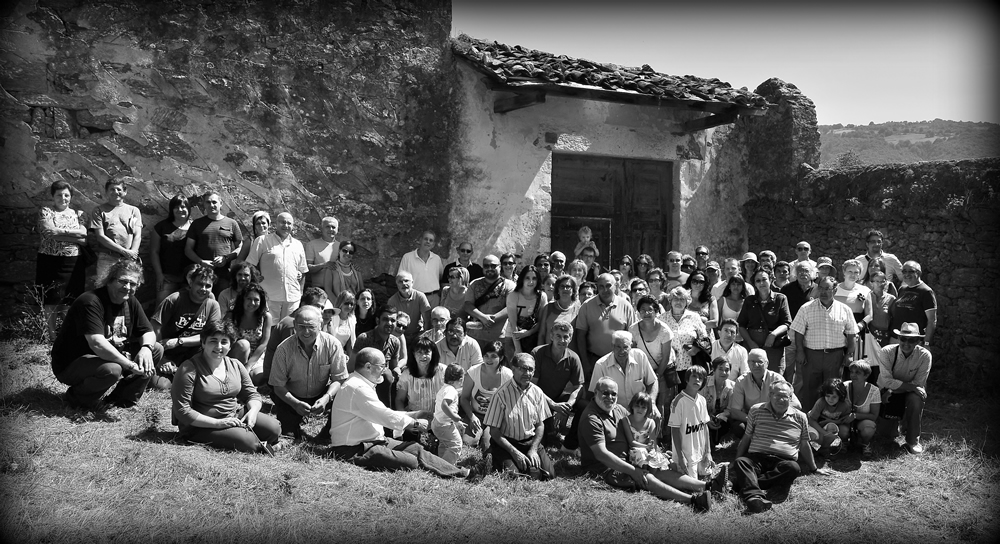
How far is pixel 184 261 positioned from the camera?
7.54 metres

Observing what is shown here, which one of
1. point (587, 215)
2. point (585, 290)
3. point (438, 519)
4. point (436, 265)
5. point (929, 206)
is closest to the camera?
point (438, 519)

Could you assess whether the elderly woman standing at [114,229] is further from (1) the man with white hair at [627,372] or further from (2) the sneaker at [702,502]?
(2) the sneaker at [702,502]

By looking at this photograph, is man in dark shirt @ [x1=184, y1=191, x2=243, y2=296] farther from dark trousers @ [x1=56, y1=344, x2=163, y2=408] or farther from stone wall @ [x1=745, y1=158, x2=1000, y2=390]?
stone wall @ [x1=745, y1=158, x2=1000, y2=390]

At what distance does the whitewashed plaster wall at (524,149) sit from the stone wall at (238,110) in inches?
10.5

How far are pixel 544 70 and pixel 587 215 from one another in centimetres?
210

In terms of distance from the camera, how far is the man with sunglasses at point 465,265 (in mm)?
8242

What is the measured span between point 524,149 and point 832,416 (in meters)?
4.60

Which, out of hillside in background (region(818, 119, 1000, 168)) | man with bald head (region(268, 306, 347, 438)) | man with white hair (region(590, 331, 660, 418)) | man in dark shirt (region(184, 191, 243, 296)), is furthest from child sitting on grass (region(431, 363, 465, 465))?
hillside in background (region(818, 119, 1000, 168))

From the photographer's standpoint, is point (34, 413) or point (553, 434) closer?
point (34, 413)

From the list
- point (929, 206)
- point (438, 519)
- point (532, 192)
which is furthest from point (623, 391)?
point (929, 206)

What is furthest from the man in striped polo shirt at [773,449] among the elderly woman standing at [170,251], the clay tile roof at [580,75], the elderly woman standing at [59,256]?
A: the elderly woman standing at [59,256]

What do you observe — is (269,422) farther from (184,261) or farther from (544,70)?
(544,70)

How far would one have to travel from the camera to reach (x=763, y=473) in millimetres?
6262

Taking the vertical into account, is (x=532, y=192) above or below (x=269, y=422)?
above
